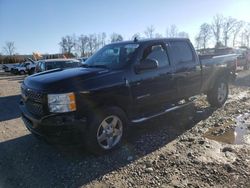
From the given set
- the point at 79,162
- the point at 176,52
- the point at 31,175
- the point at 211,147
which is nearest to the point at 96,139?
the point at 79,162

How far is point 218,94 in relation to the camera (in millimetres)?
7652

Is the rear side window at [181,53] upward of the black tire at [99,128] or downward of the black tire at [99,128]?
upward

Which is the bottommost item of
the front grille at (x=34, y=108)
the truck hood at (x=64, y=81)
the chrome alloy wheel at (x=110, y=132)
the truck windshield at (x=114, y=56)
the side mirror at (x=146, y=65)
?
the chrome alloy wheel at (x=110, y=132)

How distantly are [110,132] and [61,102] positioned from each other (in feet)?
3.62

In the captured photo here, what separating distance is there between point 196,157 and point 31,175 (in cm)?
263

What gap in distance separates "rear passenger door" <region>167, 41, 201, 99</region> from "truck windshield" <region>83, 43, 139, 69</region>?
1.06 m

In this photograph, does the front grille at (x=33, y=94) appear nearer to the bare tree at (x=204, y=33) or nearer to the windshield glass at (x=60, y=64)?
the windshield glass at (x=60, y=64)

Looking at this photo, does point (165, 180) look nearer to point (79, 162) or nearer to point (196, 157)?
point (196, 157)

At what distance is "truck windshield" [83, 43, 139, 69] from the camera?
16.6 feet

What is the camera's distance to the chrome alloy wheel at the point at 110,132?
4473mm

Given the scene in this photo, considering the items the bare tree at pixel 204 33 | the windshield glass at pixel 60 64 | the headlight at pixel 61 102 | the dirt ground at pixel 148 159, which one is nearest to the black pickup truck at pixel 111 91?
the headlight at pixel 61 102

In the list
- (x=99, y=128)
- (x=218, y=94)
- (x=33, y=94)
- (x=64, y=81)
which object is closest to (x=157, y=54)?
(x=99, y=128)

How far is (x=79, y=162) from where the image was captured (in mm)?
4324

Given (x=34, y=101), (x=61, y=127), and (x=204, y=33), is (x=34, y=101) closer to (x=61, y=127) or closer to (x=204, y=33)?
(x=61, y=127)
